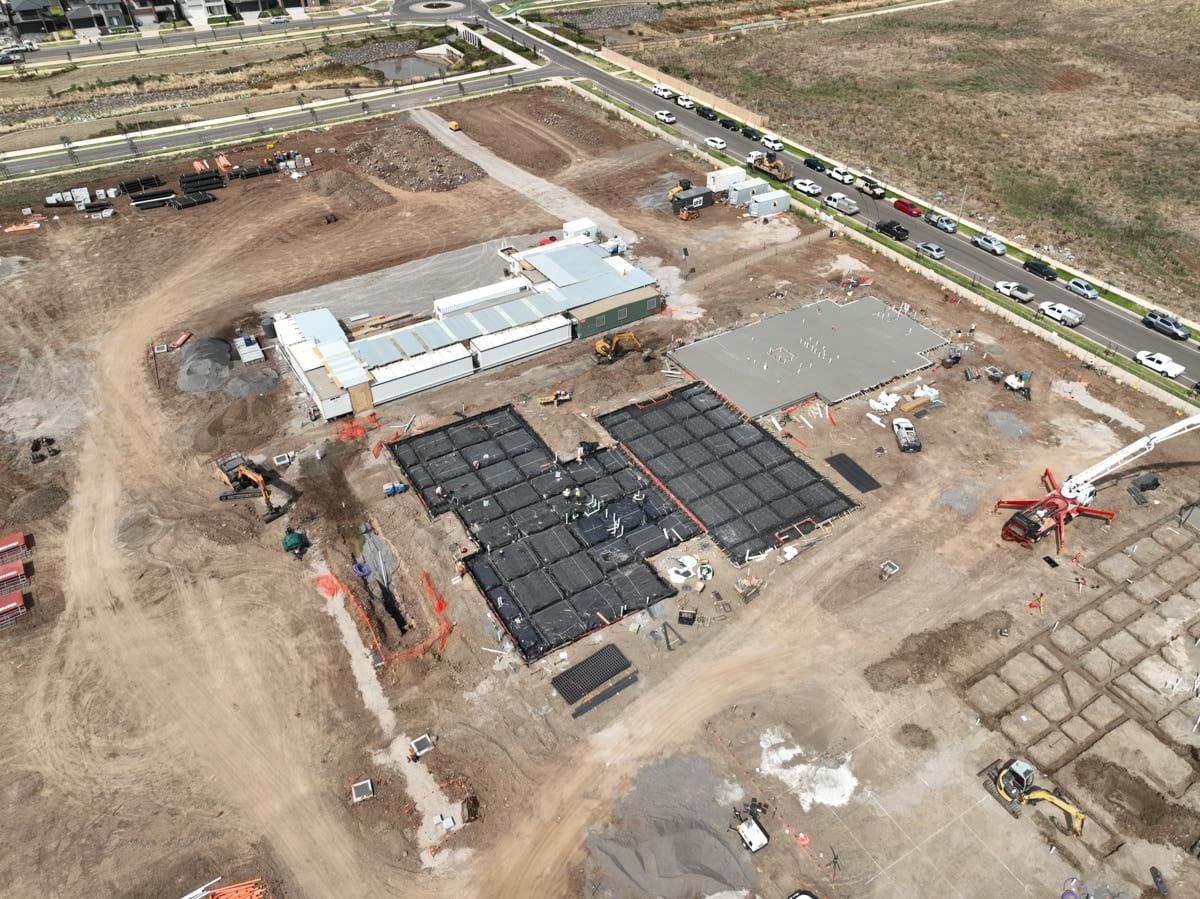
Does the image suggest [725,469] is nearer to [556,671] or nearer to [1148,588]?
[556,671]

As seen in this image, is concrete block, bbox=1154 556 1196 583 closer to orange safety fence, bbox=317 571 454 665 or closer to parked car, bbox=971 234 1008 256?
parked car, bbox=971 234 1008 256

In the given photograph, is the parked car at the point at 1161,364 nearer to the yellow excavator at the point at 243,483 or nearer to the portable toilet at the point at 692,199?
the portable toilet at the point at 692,199

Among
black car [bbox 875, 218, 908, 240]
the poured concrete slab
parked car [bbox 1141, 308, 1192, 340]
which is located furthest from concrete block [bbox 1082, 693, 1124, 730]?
black car [bbox 875, 218, 908, 240]

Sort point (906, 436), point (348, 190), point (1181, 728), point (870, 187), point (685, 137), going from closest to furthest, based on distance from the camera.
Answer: point (1181, 728), point (906, 436), point (870, 187), point (348, 190), point (685, 137)

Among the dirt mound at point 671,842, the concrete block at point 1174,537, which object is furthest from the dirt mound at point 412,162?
the concrete block at point 1174,537

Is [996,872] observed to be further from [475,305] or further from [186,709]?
[475,305]

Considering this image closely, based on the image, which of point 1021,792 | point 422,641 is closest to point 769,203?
point 422,641
